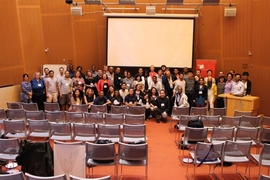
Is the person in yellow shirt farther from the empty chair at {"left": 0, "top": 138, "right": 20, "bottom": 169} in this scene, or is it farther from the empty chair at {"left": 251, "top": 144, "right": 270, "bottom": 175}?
the empty chair at {"left": 0, "top": 138, "right": 20, "bottom": 169}

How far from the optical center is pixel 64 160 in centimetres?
506

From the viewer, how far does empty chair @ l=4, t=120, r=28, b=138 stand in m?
6.69

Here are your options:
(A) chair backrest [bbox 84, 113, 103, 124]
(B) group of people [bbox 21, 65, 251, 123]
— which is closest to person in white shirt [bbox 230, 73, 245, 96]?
(B) group of people [bbox 21, 65, 251, 123]

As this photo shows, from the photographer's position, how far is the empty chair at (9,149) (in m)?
5.62

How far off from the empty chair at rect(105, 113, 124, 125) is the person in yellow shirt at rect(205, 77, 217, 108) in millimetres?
3919

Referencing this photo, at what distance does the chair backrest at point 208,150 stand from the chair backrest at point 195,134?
→ 0.82m

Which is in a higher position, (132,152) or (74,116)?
(74,116)

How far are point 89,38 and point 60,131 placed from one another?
7017mm

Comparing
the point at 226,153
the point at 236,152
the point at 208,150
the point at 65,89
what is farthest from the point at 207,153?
the point at 65,89

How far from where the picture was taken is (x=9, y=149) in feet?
18.9

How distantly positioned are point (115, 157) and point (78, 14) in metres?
7.68

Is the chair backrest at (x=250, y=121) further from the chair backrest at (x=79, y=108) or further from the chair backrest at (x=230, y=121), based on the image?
the chair backrest at (x=79, y=108)

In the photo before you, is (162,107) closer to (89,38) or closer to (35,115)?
(35,115)

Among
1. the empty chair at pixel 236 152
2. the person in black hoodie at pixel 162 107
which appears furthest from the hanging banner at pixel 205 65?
the empty chair at pixel 236 152
